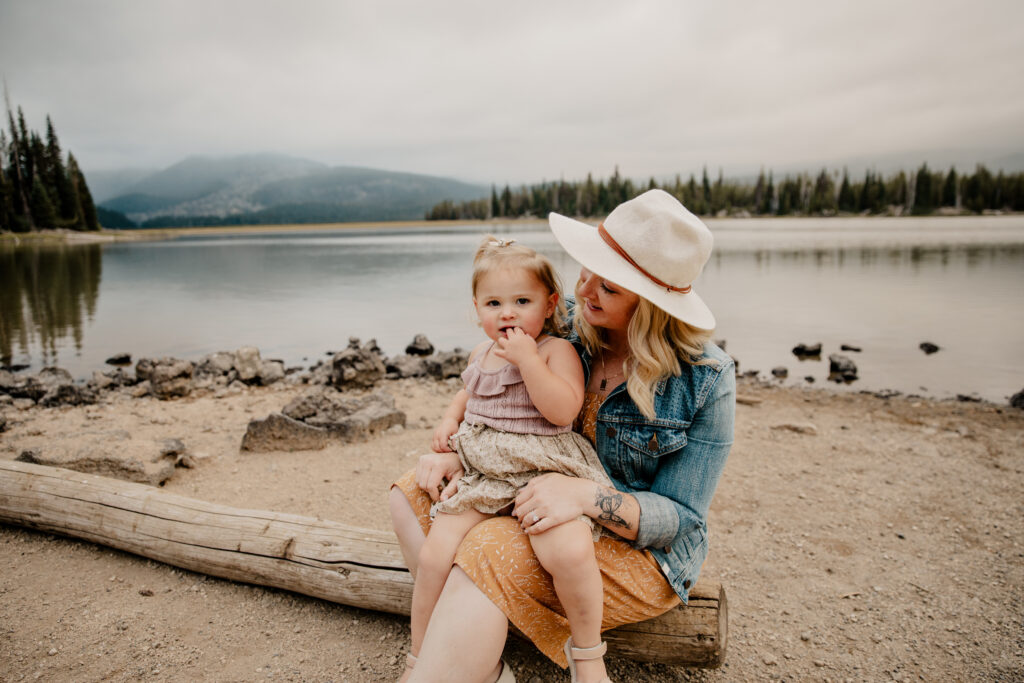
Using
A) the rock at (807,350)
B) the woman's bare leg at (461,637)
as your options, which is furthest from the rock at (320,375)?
the rock at (807,350)

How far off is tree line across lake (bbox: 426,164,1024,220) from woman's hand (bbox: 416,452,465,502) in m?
111

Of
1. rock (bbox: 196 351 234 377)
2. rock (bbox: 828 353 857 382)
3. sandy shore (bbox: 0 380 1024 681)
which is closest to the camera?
sandy shore (bbox: 0 380 1024 681)

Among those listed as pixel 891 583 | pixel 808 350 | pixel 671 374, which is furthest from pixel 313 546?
pixel 808 350

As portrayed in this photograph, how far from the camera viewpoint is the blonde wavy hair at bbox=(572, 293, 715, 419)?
2318mm

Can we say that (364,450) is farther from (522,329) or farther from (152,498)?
(522,329)

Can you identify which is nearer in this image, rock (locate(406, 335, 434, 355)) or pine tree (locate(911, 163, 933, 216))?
rock (locate(406, 335, 434, 355))

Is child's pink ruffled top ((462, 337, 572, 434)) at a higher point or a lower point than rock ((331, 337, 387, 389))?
higher

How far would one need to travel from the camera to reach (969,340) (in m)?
12.9

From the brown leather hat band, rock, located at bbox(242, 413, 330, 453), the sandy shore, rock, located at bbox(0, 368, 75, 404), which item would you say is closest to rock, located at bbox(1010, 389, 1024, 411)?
the sandy shore

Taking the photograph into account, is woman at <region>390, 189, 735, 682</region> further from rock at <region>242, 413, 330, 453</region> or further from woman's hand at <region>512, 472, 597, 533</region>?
rock at <region>242, 413, 330, 453</region>

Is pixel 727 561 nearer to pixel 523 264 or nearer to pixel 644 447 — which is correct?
pixel 644 447

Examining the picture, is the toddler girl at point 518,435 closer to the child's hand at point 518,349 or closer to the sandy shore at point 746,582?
the child's hand at point 518,349

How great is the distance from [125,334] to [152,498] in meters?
13.5

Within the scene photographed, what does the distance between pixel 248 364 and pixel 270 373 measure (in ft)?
1.35
